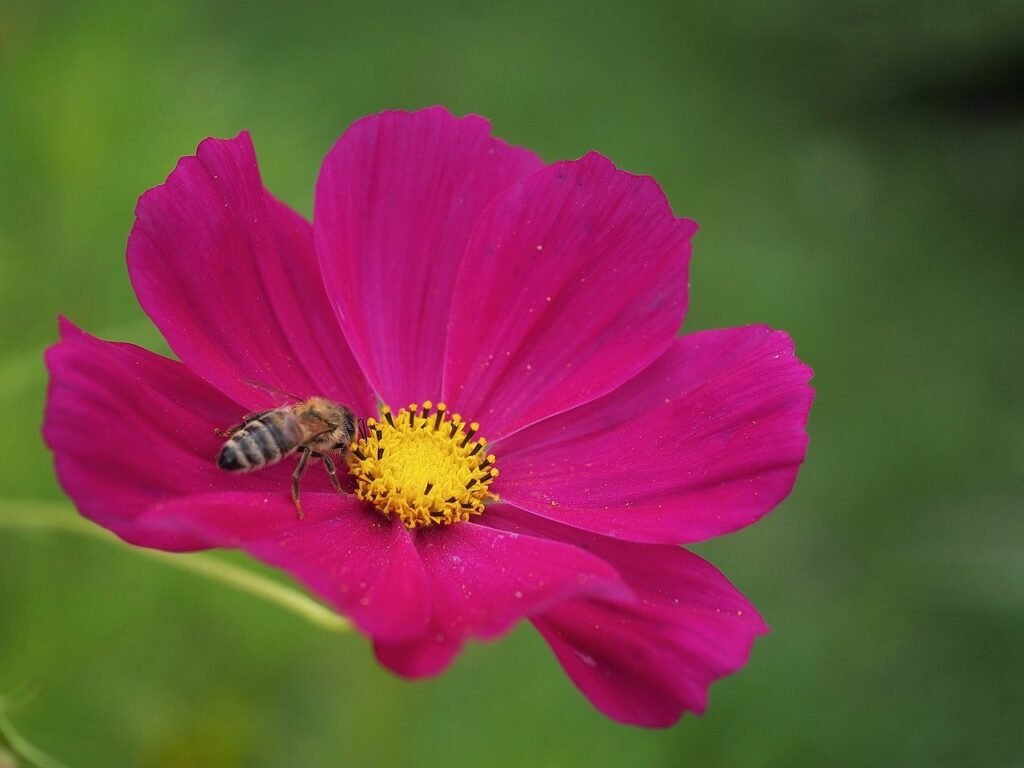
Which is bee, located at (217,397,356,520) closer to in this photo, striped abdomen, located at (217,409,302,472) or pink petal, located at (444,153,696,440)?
striped abdomen, located at (217,409,302,472)

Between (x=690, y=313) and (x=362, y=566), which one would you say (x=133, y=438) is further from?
(x=690, y=313)

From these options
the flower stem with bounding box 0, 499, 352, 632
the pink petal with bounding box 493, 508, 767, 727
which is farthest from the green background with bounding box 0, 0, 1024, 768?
the pink petal with bounding box 493, 508, 767, 727

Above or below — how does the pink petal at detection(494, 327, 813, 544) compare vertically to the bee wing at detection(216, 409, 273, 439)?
above

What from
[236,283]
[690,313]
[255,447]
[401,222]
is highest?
[690,313]

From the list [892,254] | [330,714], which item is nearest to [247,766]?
[330,714]

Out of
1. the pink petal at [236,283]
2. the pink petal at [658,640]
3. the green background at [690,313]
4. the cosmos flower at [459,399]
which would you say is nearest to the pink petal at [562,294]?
the cosmos flower at [459,399]

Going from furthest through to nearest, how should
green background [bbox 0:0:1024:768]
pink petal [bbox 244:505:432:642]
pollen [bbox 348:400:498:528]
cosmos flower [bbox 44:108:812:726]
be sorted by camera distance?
1. green background [bbox 0:0:1024:768]
2. pollen [bbox 348:400:498:528]
3. cosmos flower [bbox 44:108:812:726]
4. pink petal [bbox 244:505:432:642]

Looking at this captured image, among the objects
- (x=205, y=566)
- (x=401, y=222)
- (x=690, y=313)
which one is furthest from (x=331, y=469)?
(x=690, y=313)
